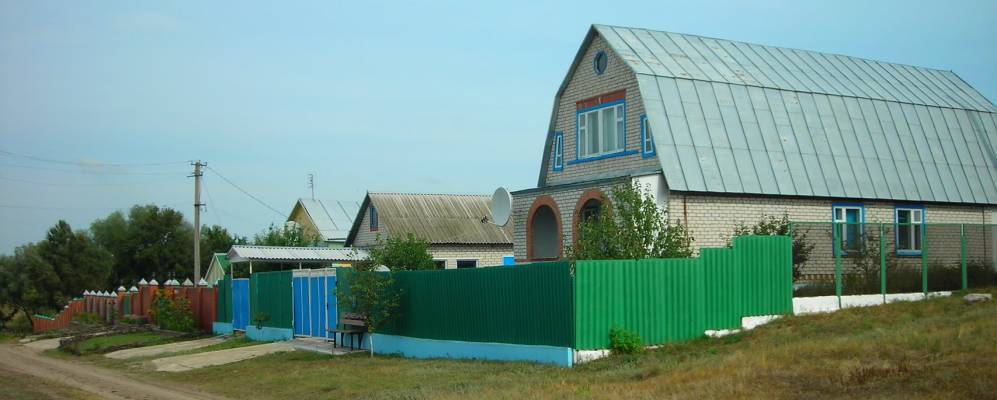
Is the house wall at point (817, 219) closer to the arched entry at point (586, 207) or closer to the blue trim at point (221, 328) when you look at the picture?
the arched entry at point (586, 207)

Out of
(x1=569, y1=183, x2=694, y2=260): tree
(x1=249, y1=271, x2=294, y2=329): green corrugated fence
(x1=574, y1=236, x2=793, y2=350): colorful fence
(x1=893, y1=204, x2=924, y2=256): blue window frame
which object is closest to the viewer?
(x1=574, y1=236, x2=793, y2=350): colorful fence

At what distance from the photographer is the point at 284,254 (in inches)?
1383

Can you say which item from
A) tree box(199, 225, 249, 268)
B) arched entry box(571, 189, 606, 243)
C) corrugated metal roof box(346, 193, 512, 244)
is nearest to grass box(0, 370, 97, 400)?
arched entry box(571, 189, 606, 243)

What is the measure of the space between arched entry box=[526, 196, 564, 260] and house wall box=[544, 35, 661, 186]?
102cm

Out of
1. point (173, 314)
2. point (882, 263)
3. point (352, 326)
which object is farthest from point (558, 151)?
point (173, 314)

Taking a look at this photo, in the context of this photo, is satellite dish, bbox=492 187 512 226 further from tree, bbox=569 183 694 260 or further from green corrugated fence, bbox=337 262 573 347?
tree, bbox=569 183 694 260

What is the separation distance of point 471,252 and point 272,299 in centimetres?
1514

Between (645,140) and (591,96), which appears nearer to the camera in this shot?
(645,140)

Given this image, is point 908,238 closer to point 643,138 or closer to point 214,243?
point 643,138

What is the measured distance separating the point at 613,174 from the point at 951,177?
8865 mm

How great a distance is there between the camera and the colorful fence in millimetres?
16328

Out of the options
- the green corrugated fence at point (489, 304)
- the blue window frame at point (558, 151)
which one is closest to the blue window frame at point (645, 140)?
the blue window frame at point (558, 151)

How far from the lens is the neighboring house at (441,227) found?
41.6 m

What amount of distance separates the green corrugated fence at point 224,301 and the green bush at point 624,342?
57.9 ft
